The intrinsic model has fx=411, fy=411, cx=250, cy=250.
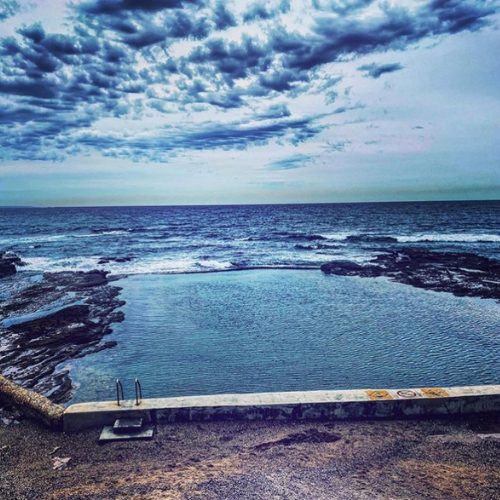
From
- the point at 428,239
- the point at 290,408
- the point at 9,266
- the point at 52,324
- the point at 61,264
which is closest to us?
the point at 290,408

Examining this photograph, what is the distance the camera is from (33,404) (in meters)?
7.41

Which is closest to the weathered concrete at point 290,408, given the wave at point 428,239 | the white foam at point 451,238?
the wave at point 428,239

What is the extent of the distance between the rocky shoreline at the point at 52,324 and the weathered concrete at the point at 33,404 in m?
0.97

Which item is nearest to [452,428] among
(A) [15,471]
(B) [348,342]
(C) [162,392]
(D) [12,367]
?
(B) [348,342]

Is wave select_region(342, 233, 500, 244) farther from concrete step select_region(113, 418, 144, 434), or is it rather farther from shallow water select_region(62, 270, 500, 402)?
concrete step select_region(113, 418, 144, 434)

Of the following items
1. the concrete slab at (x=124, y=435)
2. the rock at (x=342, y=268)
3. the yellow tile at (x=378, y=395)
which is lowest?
the rock at (x=342, y=268)

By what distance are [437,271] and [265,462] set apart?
67.8 ft

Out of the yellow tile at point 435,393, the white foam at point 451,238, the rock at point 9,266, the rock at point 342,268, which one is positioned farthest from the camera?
the white foam at point 451,238

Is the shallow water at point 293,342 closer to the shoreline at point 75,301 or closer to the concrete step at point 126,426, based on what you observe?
the shoreline at point 75,301

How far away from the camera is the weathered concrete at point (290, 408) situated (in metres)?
7.01

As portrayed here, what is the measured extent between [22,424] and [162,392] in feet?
8.60

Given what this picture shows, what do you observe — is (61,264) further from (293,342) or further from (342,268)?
(293,342)

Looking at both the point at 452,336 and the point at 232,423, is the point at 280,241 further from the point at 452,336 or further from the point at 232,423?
the point at 232,423

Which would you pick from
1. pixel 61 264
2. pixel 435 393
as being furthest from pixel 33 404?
pixel 61 264
